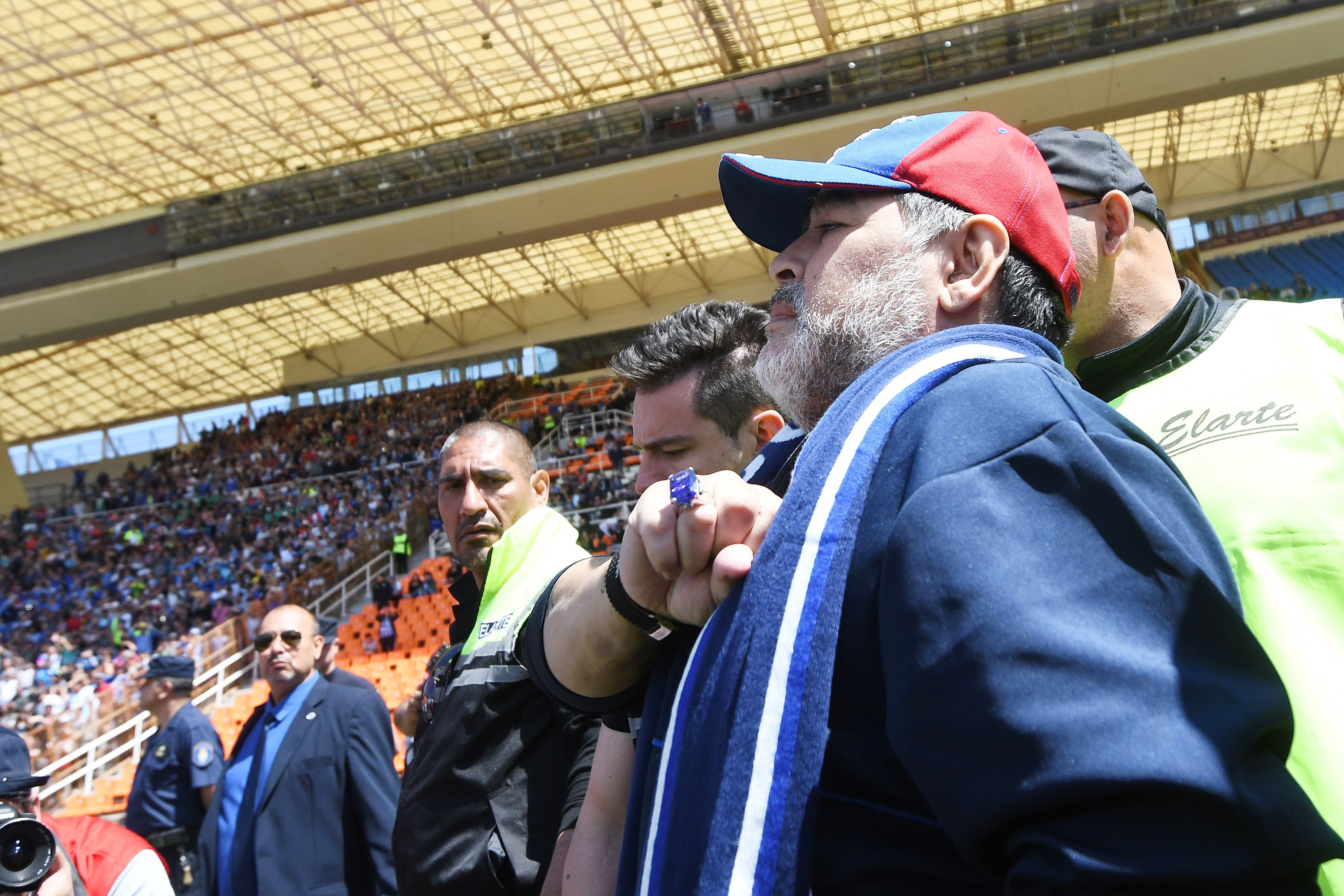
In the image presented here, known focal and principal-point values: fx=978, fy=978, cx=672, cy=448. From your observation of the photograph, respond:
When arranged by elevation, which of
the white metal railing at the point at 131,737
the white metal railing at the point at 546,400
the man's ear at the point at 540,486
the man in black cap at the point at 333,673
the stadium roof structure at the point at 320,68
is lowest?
the white metal railing at the point at 131,737

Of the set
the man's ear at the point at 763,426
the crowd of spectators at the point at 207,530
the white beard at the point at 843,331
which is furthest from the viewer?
the crowd of spectators at the point at 207,530

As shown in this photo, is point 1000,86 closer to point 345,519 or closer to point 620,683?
point 345,519

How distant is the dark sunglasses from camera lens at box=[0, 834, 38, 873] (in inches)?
82.6

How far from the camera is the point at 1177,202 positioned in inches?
985

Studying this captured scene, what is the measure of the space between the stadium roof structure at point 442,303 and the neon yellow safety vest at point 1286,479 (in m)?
22.7

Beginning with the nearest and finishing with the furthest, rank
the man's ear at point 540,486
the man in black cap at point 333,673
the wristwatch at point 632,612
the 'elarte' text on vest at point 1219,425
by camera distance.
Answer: the wristwatch at point 632,612 < the 'elarte' text on vest at point 1219,425 < the man's ear at point 540,486 < the man in black cap at point 333,673

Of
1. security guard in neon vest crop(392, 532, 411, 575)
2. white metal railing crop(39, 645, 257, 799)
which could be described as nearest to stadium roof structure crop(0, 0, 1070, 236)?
security guard in neon vest crop(392, 532, 411, 575)

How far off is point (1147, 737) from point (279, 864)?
2.95 metres

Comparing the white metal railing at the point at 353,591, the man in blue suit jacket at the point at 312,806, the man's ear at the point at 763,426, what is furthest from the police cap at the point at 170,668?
the white metal railing at the point at 353,591

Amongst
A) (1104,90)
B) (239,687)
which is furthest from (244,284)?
(1104,90)

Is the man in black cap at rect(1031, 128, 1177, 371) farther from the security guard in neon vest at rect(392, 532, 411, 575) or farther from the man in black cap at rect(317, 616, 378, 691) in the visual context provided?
the security guard in neon vest at rect(392, 532, 411, 575)

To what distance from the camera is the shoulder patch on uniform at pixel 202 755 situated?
13.0 feet

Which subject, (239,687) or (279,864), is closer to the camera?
(279,864)

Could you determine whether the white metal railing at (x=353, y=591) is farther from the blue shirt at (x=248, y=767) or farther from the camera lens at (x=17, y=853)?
the camera lens at (x=17, y=853)
